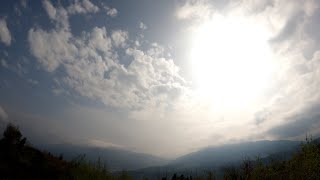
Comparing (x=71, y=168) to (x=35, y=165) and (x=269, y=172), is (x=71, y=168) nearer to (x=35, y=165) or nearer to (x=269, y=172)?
(x=35, y=165)

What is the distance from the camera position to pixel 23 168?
1536cm

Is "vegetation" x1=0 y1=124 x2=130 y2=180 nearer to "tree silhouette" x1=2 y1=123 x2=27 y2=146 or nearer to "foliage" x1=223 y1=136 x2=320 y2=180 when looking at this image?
"tree silhouette" x1=2 y1=123 x2=27 y2=146

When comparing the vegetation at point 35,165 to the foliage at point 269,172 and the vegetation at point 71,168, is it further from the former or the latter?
the foliage at point 269,172

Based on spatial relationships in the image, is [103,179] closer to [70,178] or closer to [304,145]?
[70,178]

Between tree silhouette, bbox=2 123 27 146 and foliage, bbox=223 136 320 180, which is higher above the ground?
tree silhouette, bbox=2 123 27 146

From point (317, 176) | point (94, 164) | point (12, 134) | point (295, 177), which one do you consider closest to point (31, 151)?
point (12, 134)

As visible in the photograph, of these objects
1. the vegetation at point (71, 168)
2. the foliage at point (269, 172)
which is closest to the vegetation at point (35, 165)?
the vegetation at point (71, 168)

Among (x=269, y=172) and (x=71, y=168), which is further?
(x=71, y=168)

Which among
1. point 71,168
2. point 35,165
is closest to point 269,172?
point 71,168

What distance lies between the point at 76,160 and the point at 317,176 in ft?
43.5

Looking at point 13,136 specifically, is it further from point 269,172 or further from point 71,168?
point 269,172

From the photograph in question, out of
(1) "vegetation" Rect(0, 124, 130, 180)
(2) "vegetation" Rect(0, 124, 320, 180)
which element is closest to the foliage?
(2) "vegetation" Rect(0, 124, 320, 180)

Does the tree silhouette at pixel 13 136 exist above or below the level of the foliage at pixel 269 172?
above

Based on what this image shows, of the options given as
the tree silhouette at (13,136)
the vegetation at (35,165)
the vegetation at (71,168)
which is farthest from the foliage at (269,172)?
the tree silhouette at (13,136)
